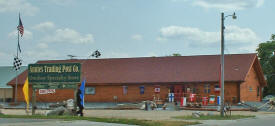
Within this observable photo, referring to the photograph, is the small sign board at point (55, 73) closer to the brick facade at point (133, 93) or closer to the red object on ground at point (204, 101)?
the red object on ground at point (204, 101)

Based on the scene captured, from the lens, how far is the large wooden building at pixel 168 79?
4719 cm

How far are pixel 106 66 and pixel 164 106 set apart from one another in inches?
632

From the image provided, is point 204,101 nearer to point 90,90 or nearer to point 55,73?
point 90,90

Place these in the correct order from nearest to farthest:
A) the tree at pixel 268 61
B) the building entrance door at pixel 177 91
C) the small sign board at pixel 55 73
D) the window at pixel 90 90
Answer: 1. the small sign board at pixel 55 73
2. the building entrance door at pixel 177 91
3. the window at pixel 90 90
4. the tree at pixel 268 61

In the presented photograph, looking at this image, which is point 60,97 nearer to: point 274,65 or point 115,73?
point 115,73

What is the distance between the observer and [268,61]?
6881 centimetres

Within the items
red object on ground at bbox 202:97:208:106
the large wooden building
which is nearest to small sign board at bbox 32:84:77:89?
the large wooden building

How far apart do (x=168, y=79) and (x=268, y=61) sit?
25.5m

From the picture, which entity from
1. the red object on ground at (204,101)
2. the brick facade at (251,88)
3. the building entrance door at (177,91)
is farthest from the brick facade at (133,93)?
the red object on ground at (204,101)

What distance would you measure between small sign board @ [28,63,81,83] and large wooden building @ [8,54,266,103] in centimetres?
1546

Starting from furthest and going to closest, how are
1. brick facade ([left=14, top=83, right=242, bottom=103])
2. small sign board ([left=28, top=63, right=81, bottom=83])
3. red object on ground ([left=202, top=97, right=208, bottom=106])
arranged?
brick facade ([left=14, top=83, right=242, bottom=103])
red object on ground ([left=202, top=97, right=208, bottom=106])
small sign board ([left=28, top=63, right=81, bottom=83])

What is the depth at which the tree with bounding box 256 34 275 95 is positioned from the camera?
66.3m

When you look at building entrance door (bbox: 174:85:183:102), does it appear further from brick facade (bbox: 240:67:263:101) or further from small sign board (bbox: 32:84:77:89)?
small sign board (bbox: 32:84:77:89)

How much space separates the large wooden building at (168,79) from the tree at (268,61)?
39.9 ft
